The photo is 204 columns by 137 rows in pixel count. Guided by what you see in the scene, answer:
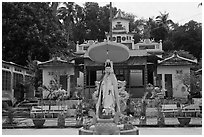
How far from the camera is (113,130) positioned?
702cm

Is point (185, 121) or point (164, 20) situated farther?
point (164, 20)

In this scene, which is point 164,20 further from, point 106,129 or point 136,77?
point 106,129

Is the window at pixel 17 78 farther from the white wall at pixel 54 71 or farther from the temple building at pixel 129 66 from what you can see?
the temple building at pixel 129 66

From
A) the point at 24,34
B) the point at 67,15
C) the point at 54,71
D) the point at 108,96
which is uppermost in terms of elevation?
the point at 67,15

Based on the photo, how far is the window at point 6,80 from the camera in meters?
20.4

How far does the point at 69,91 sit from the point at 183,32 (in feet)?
55.1

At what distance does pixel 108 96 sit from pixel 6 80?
14.5 meters

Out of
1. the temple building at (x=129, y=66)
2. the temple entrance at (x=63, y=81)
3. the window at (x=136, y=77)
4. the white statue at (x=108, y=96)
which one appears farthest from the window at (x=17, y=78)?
the white statue at (x=108, y=96)

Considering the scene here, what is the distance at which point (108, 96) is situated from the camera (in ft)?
25.4

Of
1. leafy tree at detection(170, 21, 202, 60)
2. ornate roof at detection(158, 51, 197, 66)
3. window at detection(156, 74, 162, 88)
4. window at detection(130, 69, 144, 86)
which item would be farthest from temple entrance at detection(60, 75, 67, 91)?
leafy tree at detection(170, 21, 202, 60)

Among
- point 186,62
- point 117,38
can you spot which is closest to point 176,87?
point 186,62

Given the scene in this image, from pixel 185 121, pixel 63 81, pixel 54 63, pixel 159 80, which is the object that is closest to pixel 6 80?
pixel 54 63

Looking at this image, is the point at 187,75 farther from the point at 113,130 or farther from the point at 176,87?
the point at 113,130

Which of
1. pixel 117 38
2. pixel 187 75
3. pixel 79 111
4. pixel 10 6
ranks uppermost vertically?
pixel 10 6
